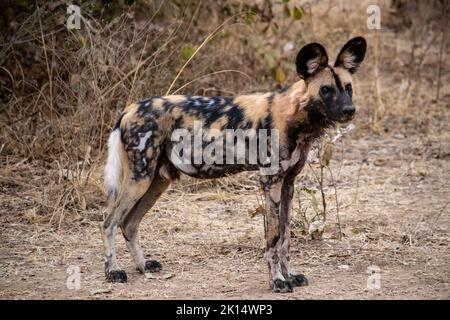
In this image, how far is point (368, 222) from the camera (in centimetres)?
557


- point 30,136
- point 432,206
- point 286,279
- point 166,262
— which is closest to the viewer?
point 286,279

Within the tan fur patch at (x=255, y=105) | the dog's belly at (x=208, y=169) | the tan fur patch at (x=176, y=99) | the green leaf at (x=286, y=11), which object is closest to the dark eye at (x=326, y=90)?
the tan fur patch at (x=255, y=105)

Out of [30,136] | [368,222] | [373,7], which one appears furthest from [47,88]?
[373,7]

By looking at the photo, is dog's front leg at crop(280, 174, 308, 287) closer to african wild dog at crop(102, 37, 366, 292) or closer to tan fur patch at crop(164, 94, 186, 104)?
african wild dog at crop(102, 37, 366, 292)

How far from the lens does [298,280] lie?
4445mm

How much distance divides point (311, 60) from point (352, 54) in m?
0.27

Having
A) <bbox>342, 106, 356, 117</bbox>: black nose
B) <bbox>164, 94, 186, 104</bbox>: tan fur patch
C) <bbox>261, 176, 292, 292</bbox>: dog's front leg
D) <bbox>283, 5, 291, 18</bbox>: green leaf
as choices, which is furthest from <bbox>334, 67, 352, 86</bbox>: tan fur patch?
<bbox>283, 5, 291, 18</bbox>: green leaf

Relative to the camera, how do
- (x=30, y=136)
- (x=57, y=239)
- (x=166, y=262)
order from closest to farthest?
1. (x=166, y=262)
2. (x=57, y=239)
3. (x=30, y=136)

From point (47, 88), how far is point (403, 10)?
17.2ft

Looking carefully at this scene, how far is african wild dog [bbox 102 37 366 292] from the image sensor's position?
426 cm

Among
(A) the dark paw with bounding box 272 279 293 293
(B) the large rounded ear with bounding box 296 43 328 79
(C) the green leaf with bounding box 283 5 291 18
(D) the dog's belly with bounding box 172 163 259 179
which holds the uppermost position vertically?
(C) the green leaf with bounding box 283 5 291 18

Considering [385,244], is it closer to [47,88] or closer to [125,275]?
[125,275]

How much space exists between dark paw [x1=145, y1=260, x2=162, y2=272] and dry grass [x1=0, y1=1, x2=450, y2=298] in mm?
96

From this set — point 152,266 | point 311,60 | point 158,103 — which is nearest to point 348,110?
point 311,60
